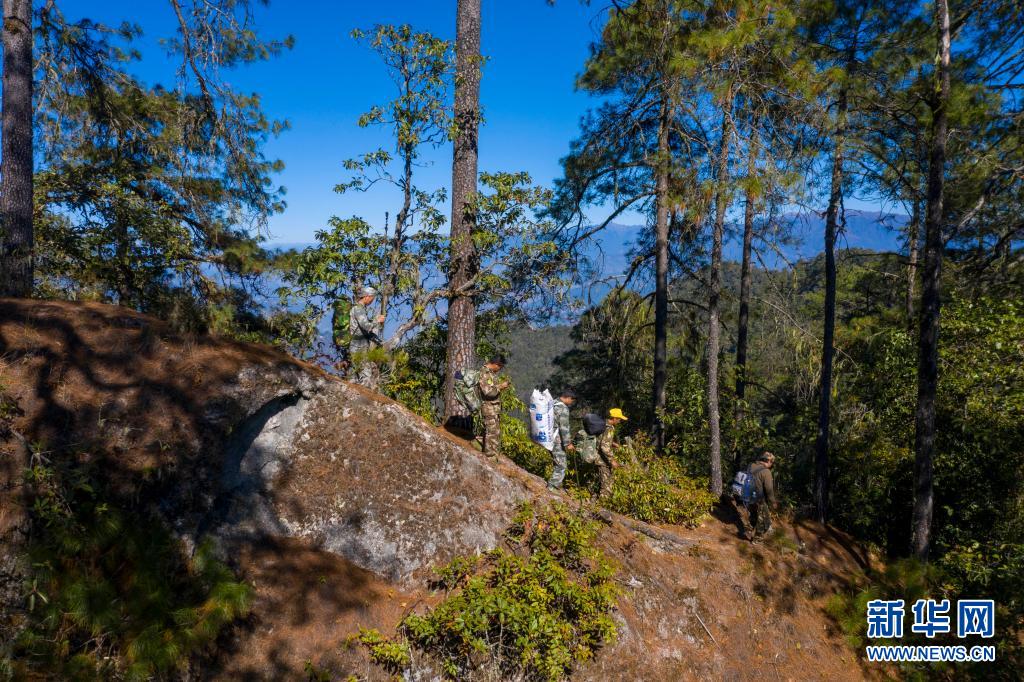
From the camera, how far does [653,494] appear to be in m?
9.10

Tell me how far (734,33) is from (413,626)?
28.3ft

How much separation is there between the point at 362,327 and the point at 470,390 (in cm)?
199

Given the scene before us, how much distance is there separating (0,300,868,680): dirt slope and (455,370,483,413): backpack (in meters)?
0.89

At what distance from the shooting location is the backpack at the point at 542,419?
815 centimetres

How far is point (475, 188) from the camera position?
1007 centimetres

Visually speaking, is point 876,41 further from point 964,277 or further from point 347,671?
point 347,671

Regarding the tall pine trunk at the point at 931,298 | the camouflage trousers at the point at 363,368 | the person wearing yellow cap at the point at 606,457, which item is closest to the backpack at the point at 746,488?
the person wearing yellow cap at the point at 606,457

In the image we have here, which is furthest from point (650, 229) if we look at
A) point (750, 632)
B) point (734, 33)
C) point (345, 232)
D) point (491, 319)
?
point (750, 632)

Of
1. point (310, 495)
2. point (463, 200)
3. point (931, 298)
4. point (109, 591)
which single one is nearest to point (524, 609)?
point (310, 495)

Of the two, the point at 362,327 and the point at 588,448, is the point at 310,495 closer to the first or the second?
the point at 362,327

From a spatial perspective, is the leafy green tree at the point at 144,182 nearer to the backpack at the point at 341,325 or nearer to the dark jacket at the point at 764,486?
the backpack at the point at 341,325

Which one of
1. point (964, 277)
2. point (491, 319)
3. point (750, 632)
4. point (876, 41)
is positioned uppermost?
point (876, 41)

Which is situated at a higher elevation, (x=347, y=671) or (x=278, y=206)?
(x=278, y=206)

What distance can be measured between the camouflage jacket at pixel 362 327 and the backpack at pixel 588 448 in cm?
368
